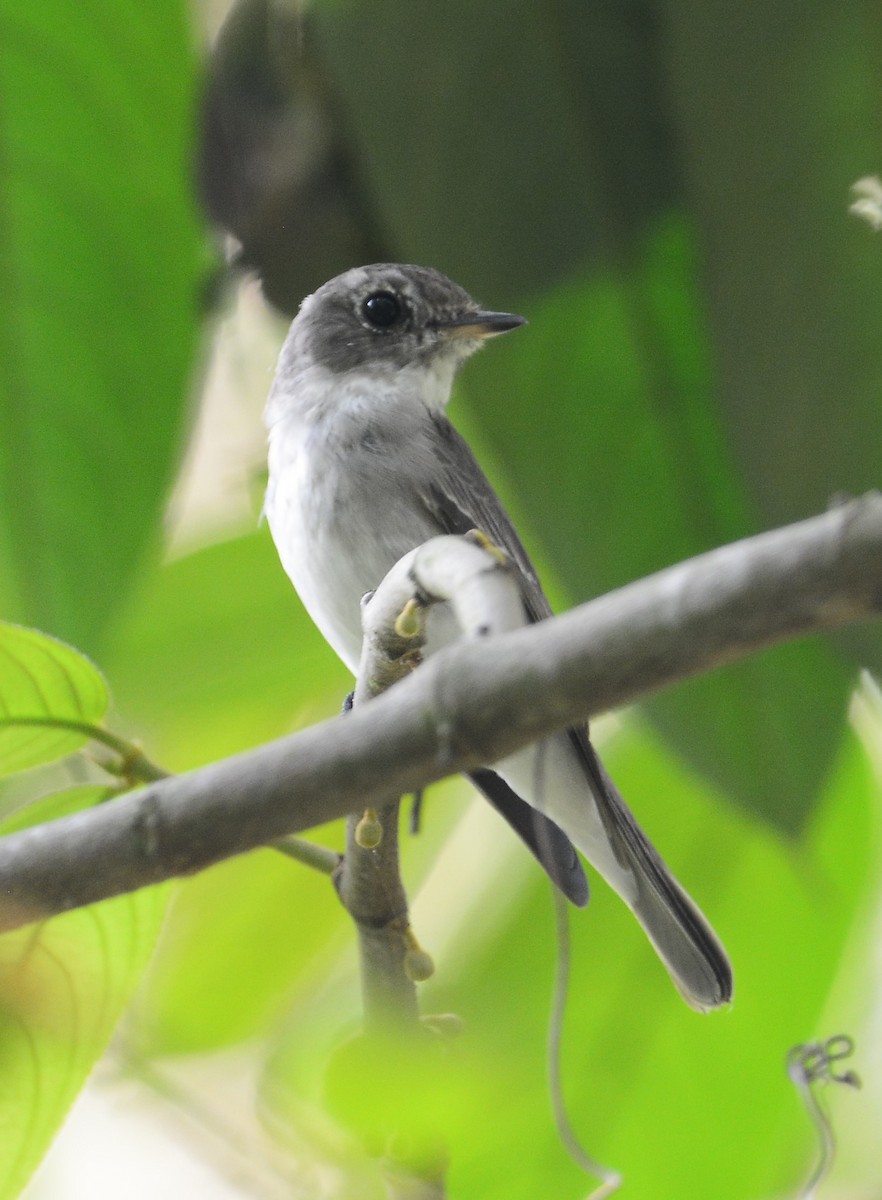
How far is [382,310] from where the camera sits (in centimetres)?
127

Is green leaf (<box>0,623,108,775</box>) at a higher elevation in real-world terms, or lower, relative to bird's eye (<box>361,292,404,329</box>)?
lower

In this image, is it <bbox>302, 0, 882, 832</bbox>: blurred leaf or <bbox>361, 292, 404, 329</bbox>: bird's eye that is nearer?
<bbox>302, 0, 882, 832</bbox>: blurred leaf

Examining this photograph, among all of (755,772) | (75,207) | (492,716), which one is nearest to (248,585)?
(75,207)

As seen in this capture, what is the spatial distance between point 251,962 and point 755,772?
0.40 metres

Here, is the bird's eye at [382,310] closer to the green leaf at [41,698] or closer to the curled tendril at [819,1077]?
the green leaf at [41,698]

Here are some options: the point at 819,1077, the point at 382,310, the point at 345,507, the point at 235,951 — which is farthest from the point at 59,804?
the point at 382,310

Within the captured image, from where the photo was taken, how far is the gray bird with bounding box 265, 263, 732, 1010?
1.01 metres

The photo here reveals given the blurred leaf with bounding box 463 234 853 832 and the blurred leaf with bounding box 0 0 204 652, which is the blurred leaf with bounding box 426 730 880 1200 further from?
the blurred leaf with bounding box 0 0 204 652

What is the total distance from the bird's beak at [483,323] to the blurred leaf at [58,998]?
509 millimetres

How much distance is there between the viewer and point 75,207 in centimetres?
110

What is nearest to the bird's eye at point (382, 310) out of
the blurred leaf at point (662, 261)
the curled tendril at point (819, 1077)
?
the blurred leaf at point (662, 261)

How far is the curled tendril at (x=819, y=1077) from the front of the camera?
2.58 ft

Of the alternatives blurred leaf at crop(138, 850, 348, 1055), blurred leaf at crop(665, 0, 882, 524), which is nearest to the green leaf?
blurred leaf at crop(138, 850, 348, 1055)

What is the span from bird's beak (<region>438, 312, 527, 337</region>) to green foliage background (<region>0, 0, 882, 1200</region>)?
3 centimetres
